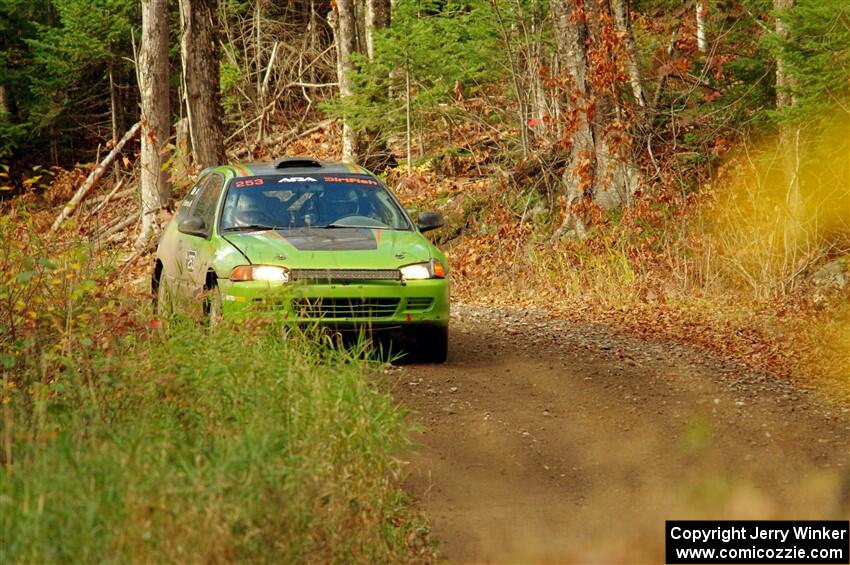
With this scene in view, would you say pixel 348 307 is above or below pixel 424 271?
below

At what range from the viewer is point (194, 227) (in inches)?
439

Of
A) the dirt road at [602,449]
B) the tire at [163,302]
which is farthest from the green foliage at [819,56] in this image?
the tire at [163,302]

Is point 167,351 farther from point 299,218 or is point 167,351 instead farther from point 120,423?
point 299,218

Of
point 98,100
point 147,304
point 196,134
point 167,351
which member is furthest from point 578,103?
point 98,100

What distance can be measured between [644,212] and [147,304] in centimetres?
1025

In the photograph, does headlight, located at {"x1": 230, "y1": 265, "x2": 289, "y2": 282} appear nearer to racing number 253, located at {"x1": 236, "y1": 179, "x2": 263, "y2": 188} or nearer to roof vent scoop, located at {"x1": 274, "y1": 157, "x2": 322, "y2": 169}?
racing number 253, located at {"x1": 236, "y1": 179, "x2": 263, "y2": 188}

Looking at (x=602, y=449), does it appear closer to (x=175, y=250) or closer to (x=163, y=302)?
(x=163, y=302)

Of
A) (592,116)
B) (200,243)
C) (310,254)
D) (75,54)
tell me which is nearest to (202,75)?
(592,116)

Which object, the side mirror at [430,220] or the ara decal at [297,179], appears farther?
the ara decal at [297,179]

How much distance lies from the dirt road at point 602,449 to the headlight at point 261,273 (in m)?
1.26

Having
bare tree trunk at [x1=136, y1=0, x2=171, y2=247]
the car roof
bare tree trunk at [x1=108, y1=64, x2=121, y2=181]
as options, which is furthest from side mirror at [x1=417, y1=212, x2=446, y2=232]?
bare tree trunk at [x1=108, y1=64, x2=121, y2=181]

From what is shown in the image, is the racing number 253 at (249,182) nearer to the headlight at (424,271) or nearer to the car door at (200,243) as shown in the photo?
the car door at (200,243)

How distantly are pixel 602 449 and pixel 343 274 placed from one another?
265 centimetres

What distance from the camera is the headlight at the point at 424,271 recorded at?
A: 10.5 metres
